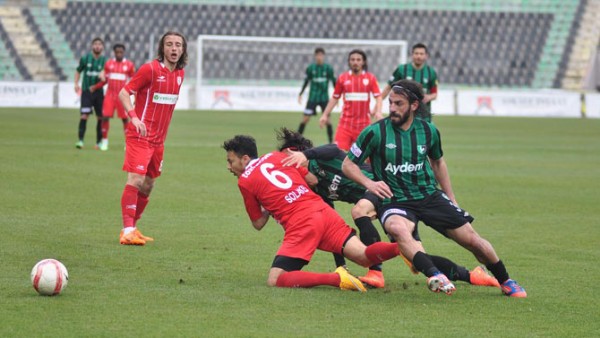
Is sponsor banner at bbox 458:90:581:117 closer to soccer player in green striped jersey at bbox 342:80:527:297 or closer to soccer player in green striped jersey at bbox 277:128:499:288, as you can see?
soccer player in green striped jersey at bbox 277:128:499:288

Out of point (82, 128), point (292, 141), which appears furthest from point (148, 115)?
point (82, 128)

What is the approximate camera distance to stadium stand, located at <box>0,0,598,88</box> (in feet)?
142

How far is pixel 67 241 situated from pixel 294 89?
29.2m

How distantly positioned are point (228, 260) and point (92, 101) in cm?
1261

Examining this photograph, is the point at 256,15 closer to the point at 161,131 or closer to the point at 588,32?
the point at 588,32

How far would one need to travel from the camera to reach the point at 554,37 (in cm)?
4644

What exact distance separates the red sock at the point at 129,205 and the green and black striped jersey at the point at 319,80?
14.8m

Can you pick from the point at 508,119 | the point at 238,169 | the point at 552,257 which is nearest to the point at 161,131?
the point at 238,169

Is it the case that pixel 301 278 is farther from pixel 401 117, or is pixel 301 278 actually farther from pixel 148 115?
pixel 148 115

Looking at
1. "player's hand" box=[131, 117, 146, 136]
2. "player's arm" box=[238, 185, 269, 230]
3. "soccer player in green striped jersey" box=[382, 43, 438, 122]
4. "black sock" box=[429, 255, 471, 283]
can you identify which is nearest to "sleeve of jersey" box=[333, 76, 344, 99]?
"soccer player in green striped jersey" box=[382, 43, 438, 122]

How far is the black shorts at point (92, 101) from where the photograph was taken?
20.7m

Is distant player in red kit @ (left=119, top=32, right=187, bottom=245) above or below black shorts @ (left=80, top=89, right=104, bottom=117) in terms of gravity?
above

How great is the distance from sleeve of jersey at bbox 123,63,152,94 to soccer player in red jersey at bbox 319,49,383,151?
21.7 ft

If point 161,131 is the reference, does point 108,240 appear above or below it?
below
